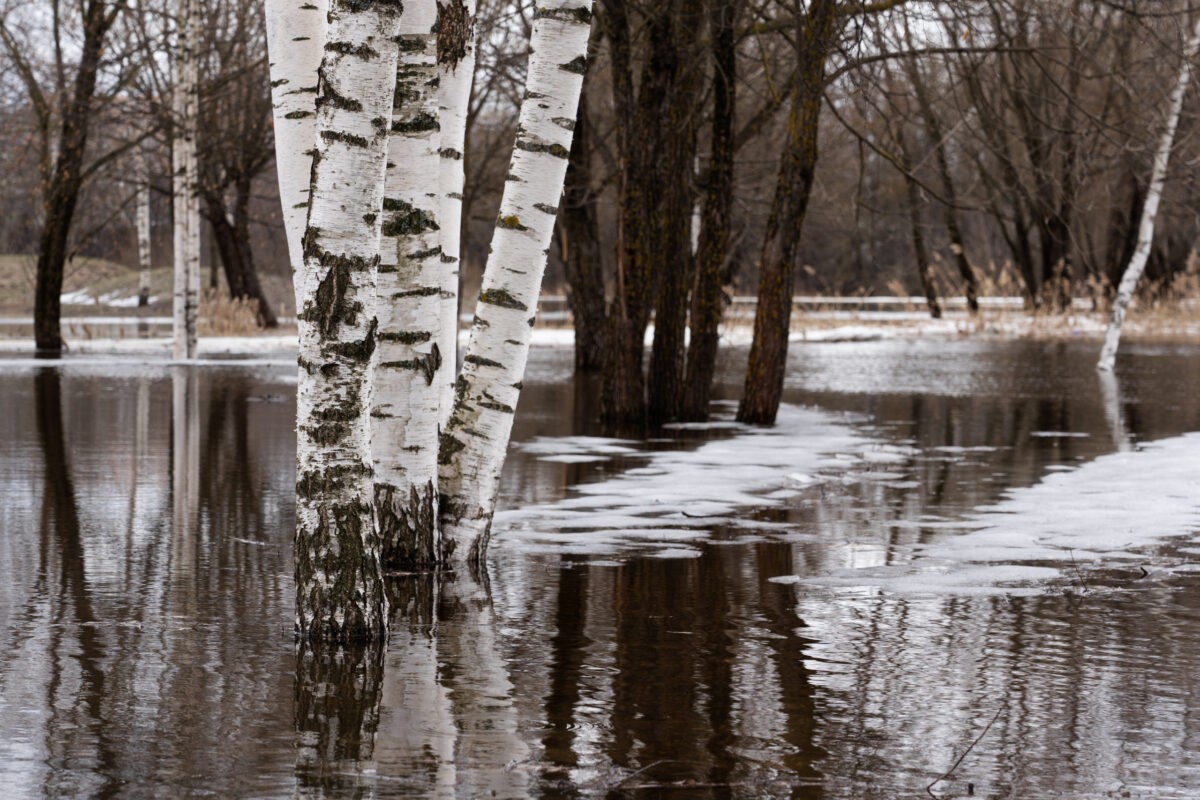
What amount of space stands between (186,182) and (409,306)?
→ 15753mm

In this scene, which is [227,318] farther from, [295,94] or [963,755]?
[963,755]

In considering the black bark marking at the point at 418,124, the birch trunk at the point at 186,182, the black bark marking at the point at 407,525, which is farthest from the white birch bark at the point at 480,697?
the birch trunk at the point at 186,182

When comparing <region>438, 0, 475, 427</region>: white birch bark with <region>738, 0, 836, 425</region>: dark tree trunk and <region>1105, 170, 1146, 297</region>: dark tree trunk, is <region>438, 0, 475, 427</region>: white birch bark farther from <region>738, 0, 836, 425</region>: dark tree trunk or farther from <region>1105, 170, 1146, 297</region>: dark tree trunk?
<region>1105, 170, 1146, 297</region>: dark tree trunk

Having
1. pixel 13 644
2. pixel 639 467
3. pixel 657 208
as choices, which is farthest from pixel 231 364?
pixel 13 644

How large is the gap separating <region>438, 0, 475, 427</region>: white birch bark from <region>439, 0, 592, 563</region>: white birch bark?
238mm

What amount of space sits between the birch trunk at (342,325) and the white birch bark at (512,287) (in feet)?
5.18

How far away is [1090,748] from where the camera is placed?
4.38 m

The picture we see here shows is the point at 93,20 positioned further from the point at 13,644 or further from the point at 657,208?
the point at 13,644

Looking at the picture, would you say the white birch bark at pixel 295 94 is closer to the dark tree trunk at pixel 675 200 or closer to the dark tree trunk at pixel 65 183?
the dark tree trunk at pixel 675 200

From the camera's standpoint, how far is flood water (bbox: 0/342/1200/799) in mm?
4125

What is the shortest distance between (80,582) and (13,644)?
45.9 inches

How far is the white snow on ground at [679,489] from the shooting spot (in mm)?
8102

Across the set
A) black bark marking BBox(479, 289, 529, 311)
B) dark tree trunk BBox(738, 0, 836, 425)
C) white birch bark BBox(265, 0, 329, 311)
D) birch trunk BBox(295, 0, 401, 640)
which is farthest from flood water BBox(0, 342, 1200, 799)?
dark tree trunk BBox(738, 0, 836, 425)

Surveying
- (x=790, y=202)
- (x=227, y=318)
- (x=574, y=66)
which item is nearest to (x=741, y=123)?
(x=227, y=318)
